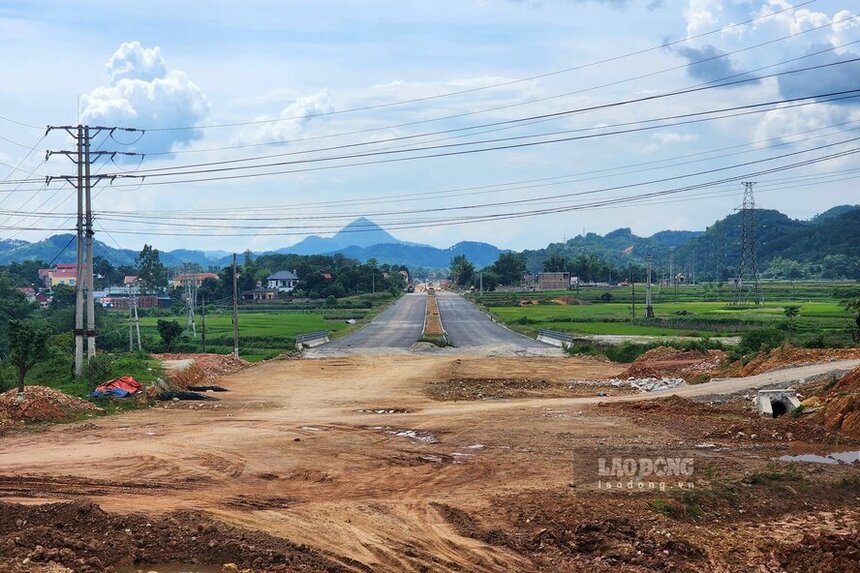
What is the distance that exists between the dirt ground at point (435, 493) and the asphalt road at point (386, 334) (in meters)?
32.2

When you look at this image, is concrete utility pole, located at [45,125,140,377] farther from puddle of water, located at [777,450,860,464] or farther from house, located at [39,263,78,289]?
house, located at [39,263,78,289]

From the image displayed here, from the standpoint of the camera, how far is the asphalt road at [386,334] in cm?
5872

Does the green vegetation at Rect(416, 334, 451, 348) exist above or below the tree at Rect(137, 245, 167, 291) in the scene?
below

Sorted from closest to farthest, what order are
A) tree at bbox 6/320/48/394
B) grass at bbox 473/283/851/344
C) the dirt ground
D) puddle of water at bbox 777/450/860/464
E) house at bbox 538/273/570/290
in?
the dirt ground, puddle of water at bbox 777/450/860/464, tree at bbox 6/320/48/394, grass at bbox 473/283/851/344, house at bbox 538/273/570/290

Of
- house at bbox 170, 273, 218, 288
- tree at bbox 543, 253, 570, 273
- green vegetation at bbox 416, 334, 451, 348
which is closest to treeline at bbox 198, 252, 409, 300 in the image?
house at bbox 170, 273, 218, 288

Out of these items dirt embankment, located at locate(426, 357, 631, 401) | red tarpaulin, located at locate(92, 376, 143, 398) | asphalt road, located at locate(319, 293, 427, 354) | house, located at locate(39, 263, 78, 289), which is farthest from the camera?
house, located at locate(39, 263, 78, 289)

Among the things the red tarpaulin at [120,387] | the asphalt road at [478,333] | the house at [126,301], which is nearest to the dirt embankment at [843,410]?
the red tarpaulin at [120,387]

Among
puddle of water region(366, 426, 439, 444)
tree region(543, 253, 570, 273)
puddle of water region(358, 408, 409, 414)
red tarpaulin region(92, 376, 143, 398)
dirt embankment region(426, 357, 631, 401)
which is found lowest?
dirt embankment region(426, 357, 631, 401)

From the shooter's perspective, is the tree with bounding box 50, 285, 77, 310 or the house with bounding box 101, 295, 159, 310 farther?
the house with bounding box 101, 295, 159, 310

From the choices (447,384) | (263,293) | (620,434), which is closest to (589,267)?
(263,293)

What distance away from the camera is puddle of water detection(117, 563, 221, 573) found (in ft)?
38.0

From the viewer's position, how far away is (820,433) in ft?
66.1

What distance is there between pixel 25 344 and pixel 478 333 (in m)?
46.3

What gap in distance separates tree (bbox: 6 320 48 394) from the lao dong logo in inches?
761
